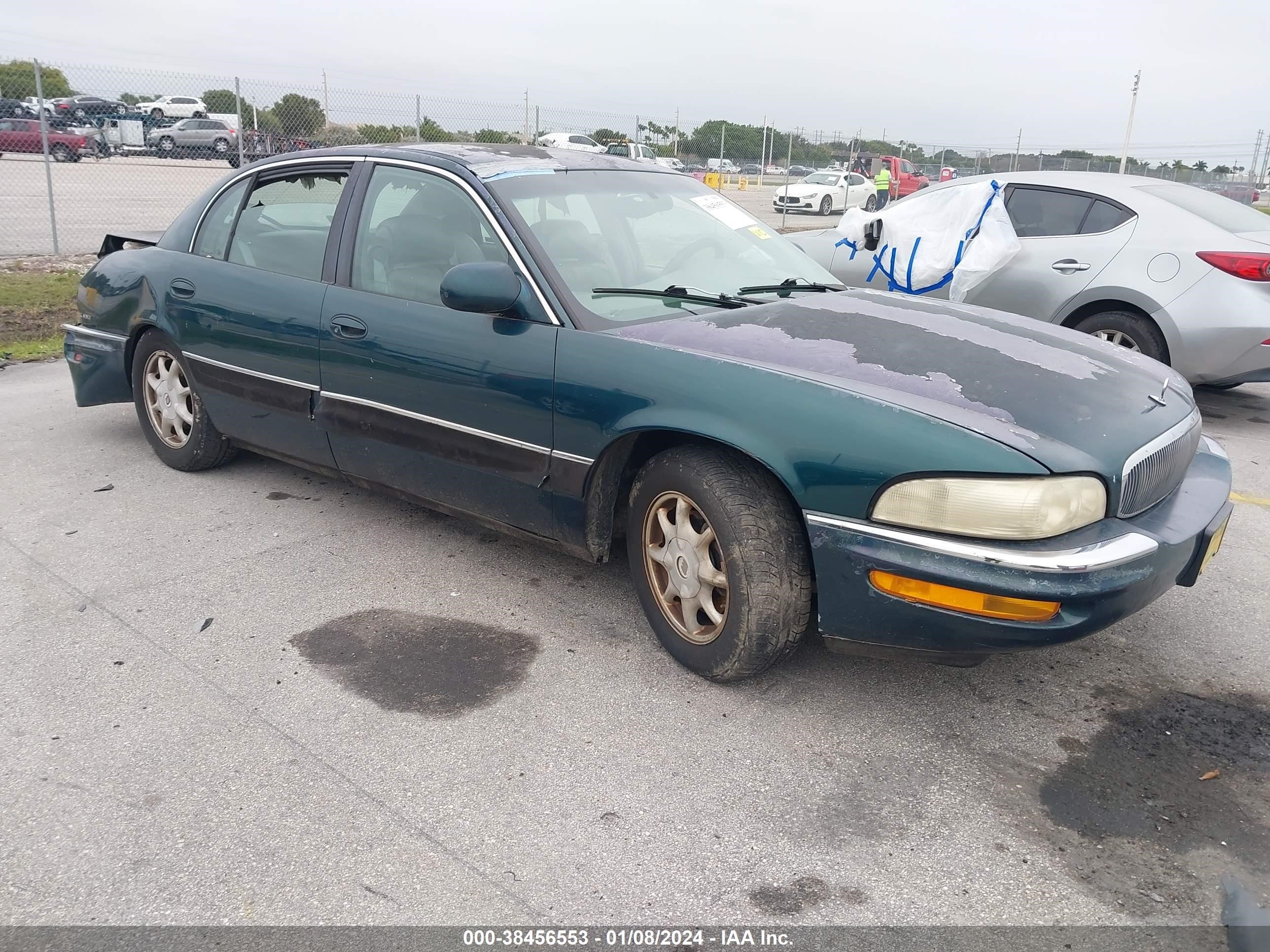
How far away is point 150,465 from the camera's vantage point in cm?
513

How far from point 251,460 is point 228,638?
2.05m

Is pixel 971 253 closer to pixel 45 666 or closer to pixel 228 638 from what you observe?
pixel 228 638

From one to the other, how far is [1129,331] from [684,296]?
402cm

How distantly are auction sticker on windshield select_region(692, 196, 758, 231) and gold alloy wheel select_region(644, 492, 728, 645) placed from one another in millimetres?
1510

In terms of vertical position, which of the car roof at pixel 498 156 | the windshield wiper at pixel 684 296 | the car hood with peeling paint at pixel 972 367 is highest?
the car roof at pixel 498 156

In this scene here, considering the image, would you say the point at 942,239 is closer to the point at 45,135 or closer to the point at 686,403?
the point at 686,403

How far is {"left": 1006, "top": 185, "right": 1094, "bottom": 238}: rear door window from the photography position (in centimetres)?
657

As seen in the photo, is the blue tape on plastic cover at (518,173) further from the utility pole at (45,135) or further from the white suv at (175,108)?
the white suv at (175,108)

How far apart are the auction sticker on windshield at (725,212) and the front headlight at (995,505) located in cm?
188

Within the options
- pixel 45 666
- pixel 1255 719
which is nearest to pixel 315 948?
pixel 45 666

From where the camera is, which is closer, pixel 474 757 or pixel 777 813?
pixel 777 813

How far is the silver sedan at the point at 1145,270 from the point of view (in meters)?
5.83

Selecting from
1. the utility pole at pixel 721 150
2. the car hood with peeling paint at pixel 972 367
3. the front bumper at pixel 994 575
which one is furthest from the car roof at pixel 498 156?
the utility pole at pixel 721 150

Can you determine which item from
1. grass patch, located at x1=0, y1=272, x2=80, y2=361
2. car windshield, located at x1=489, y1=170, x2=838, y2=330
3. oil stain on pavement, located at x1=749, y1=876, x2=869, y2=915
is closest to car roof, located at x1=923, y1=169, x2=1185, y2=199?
car windshield, located at x1=489, y1=170, x2=838, y2=330
